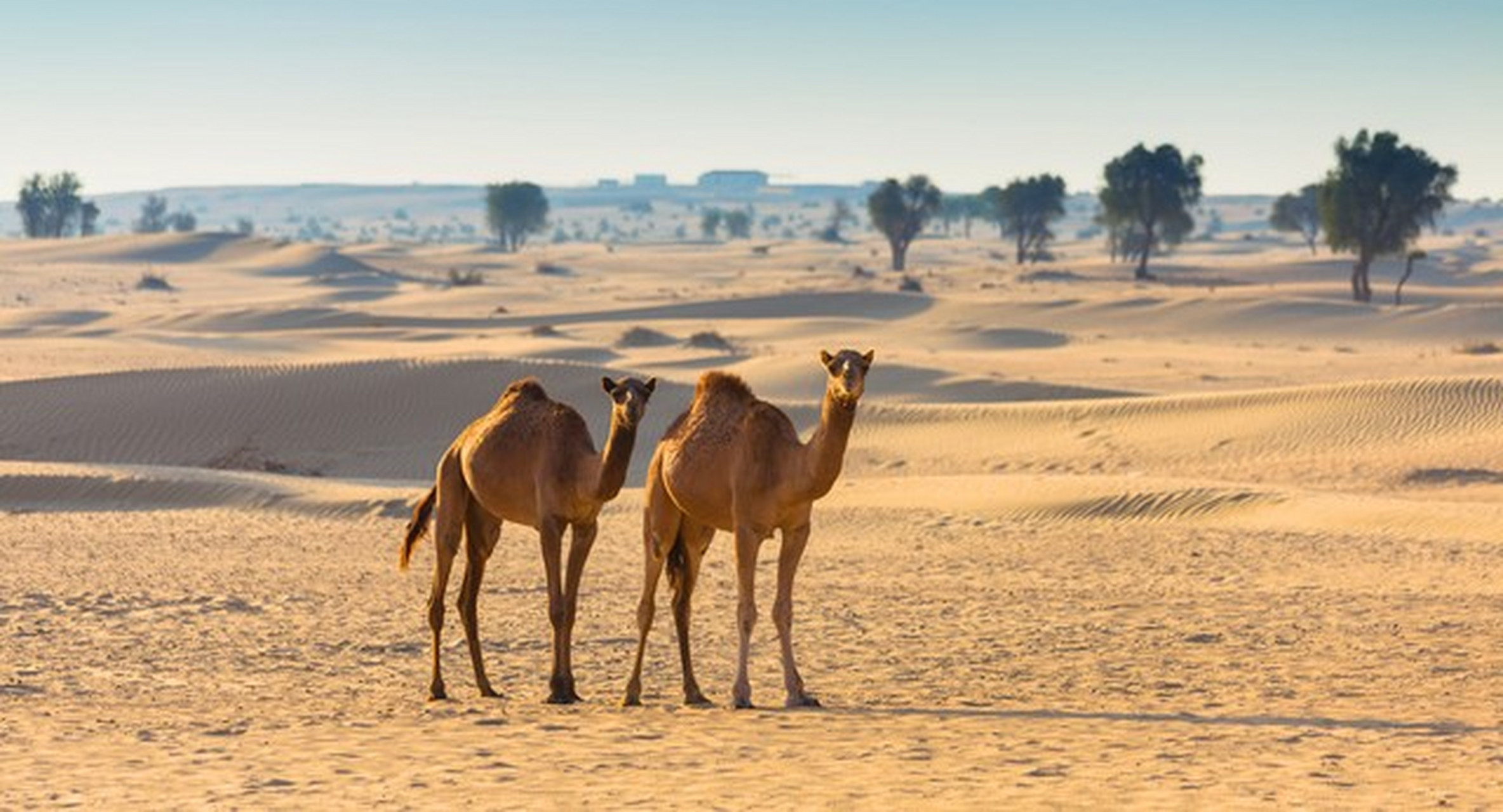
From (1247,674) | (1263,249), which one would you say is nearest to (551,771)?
(1247,674)

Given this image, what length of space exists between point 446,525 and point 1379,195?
6492 cm

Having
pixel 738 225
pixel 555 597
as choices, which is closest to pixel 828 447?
pixel 555 597

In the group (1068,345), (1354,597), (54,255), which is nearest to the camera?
(1354,597)

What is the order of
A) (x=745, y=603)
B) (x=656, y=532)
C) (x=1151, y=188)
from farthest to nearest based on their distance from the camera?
(x=1151, y=188)
(x=656, y=532)
(x=745, y=603)

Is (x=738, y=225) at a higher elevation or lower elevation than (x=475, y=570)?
lower

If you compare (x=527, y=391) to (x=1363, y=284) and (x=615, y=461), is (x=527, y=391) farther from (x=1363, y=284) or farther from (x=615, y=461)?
(x=1363, y=284)

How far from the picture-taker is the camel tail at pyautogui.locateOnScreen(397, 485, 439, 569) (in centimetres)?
1313

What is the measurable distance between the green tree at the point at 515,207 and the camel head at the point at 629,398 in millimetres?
128957

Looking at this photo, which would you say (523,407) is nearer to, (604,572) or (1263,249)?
(604,572)

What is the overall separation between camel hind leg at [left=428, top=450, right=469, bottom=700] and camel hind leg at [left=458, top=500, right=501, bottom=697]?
78mm

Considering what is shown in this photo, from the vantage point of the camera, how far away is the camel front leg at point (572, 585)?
11.9 meters

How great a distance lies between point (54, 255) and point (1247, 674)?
95.9 meters

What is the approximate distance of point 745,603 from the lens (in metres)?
11.7

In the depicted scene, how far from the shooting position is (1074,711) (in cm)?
1152
